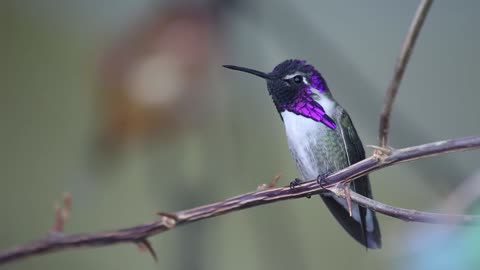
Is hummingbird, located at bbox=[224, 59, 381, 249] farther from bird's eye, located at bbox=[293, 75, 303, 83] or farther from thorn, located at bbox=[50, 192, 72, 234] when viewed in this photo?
thorn, located at bbox=[50, 192, 72, 234]

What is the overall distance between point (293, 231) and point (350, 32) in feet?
1.27

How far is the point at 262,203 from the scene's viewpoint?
0.87 ft

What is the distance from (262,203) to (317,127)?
66 millimetres

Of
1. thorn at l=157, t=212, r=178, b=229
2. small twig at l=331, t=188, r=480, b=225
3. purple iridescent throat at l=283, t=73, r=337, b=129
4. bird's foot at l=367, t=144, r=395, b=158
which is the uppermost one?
purple iridescent throat at l=283, t=73, r=337, b=129

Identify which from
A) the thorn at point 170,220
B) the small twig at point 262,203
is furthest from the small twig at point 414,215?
the thorn at point 170,220

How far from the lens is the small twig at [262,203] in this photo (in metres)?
0.20

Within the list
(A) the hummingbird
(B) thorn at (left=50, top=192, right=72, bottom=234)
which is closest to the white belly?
(A) the hummingbird

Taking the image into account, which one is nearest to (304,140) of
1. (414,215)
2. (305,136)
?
(305,136)

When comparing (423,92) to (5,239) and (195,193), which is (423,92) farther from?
(5,239)

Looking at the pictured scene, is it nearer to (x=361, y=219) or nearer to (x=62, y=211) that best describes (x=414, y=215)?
(x=361, y=219)

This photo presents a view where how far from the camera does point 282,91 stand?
0.29 metres

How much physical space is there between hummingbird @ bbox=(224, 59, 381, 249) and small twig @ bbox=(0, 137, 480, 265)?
3 centimetres

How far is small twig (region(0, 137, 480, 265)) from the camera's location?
0.66 ft

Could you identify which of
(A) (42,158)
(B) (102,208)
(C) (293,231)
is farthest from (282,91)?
(A) (42,158)
